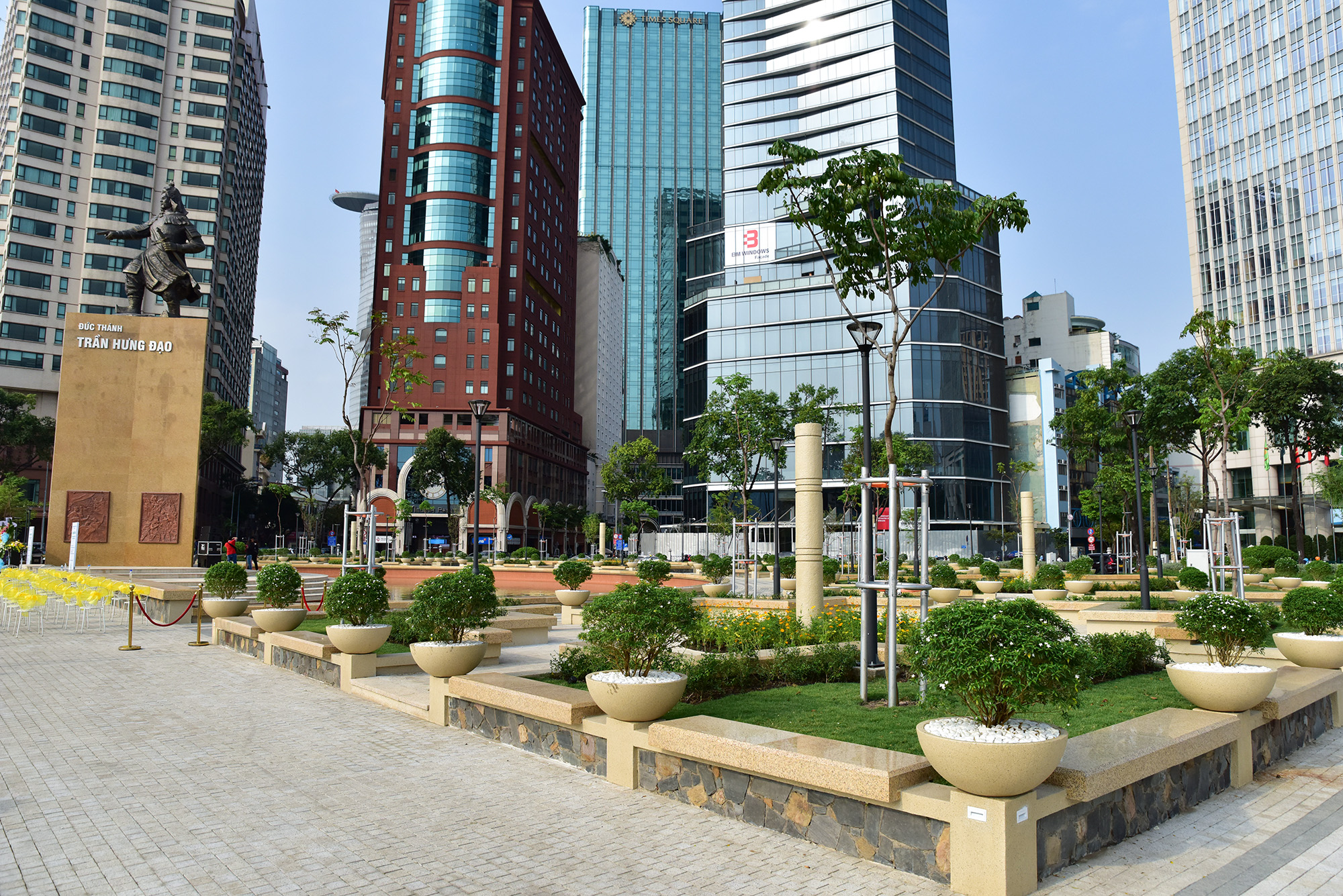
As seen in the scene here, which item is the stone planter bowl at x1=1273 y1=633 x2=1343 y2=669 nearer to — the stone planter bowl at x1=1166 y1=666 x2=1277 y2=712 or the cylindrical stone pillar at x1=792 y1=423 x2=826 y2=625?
the stone planter bowl at x1=1166 y1=666 x2=1277 y2=712

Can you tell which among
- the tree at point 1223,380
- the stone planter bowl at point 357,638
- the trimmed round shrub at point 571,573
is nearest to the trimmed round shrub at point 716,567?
the trimmed round shrub at point 571,573

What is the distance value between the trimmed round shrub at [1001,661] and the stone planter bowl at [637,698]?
2506mm

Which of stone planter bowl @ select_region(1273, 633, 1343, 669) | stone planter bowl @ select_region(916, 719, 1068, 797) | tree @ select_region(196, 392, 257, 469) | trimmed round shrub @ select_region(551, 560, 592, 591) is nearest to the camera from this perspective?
stone planter bowl @ select_region(916, 719, 1068, 797)

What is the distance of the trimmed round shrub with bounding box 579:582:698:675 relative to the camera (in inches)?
Result: 295

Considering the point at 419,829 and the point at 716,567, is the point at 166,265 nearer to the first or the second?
the point at 716,567

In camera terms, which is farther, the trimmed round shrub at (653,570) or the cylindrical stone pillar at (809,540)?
the trimmed round shrub at (653,570)

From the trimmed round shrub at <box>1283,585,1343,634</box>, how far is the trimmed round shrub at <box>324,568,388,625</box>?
496 inches

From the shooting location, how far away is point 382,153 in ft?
281

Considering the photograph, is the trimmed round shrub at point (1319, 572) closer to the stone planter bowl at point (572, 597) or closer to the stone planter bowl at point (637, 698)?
the stone planter bowl at point (572, 597)

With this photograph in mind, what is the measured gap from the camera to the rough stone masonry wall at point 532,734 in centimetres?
785

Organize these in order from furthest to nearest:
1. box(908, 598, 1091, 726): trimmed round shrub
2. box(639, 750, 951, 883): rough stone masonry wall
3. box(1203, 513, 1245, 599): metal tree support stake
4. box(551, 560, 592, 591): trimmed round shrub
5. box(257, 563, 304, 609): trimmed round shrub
A: box(551, 560, 592, 591): trimmed round shrub < box(1203, 513, 1245, 599): metal tree support stake < box(257, 563, 304, 609): trimmed round shrub < box(639, 750, 951, 883): rough stone masonry wall < box(908, 598, 1091, 726): trimmed round shrub

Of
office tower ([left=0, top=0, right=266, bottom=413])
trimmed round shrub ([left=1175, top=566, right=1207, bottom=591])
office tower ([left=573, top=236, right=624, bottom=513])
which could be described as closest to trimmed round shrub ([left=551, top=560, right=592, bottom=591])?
trimmed round shrub ([left=1175, top=566, right=1207, bottom=591])

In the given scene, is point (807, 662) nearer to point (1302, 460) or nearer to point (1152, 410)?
point (1152, 410)

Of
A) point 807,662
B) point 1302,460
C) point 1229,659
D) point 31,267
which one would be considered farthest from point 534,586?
point 31,267
